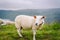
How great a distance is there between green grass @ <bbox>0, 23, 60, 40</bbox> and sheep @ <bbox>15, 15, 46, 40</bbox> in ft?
Result: 0.13

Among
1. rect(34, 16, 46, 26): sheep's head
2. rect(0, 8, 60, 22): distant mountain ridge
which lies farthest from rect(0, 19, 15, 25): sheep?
rect(34, 16, 46, 26): sheep's head

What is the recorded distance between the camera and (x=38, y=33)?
2061 mm

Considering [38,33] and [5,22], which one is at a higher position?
[5,22]

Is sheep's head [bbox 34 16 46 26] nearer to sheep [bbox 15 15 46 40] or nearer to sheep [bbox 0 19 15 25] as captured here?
sheep [bbox 15 15 46 40]

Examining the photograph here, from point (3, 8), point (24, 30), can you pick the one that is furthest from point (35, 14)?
point (3, 8)

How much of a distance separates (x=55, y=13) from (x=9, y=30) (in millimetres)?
480

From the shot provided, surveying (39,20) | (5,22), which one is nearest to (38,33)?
(39,20)

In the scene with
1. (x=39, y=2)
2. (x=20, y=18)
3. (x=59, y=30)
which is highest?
(x=39, y=2)

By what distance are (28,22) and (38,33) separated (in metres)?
0.14

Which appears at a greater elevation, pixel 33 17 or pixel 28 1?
pixel 28 1

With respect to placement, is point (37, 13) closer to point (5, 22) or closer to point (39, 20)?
point (39, 20)

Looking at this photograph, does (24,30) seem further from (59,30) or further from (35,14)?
(59,30)

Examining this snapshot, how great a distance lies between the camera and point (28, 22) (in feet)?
6.79

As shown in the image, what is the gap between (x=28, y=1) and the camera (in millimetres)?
2113
